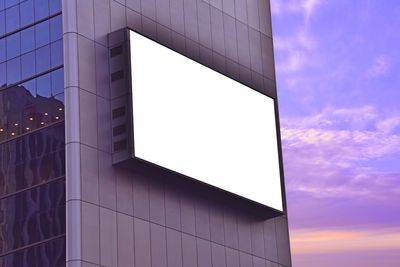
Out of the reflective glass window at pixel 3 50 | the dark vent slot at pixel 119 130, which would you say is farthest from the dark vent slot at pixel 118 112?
the reflective glass window at pixel 3 50

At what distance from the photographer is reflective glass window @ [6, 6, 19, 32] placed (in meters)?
64.4

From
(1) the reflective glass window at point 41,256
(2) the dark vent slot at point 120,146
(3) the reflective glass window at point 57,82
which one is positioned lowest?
(1) the reflective glass window at point 41,256

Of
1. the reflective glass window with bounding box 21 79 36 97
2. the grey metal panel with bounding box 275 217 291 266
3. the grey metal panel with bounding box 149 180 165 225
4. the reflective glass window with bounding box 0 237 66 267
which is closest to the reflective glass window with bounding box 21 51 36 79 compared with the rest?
the reflective glass window with bounding box 21 79 36 97

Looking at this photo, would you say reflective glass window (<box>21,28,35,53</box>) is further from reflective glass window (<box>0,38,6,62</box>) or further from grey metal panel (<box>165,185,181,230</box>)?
grey metal panel (<box>165,185,181,230</box>)

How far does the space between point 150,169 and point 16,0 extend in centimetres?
1380

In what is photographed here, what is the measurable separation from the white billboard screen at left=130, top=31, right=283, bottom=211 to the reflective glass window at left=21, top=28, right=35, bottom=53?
6004mm

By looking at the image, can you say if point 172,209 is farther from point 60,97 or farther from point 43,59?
point 43,59

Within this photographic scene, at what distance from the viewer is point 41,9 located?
6331 centimetres

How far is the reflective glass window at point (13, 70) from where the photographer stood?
62875 millimetres

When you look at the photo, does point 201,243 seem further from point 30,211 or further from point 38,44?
point 38,44

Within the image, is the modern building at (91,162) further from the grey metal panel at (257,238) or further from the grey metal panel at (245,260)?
the grey metal panel at (257,238)

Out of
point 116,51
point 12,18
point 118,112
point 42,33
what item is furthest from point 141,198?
point 12,18

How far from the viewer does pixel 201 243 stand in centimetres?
6525

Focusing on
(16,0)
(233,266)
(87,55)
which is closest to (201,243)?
(233,266)
